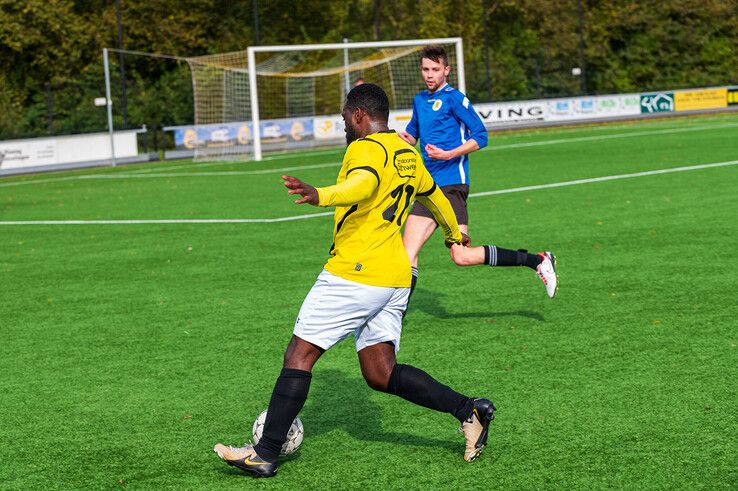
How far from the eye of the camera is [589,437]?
5770 mm

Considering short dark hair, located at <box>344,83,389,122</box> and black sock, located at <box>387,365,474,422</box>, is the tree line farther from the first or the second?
black sock, located at <box>387,365,474,422</box>

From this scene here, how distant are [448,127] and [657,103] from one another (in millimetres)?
42605

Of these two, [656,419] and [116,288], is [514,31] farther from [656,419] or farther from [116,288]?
[656,419]

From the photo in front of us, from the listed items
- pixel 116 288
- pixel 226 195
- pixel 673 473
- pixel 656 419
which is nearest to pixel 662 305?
pixel 656 419

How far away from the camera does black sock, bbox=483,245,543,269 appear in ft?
29.3

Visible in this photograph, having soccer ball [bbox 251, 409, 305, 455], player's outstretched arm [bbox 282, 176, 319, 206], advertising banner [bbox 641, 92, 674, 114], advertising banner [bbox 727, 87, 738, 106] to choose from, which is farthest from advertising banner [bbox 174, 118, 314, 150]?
player's outstretched arm [bbox 282, 176, 319, 206]

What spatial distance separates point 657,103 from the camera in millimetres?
49625

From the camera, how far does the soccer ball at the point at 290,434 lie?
18.5 feet

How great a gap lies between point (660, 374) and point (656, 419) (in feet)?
3.13

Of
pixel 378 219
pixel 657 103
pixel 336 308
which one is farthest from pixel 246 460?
pixel 657 103

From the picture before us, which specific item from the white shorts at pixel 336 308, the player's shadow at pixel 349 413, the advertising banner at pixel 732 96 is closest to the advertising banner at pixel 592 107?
→ the advertising banner at pixel 732 96

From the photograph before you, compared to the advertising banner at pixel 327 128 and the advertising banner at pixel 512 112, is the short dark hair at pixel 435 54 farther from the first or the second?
the advertising banner at pixel 512 112

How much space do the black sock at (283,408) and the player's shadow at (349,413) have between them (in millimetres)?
743

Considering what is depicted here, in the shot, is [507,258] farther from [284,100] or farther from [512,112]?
[512,112]
